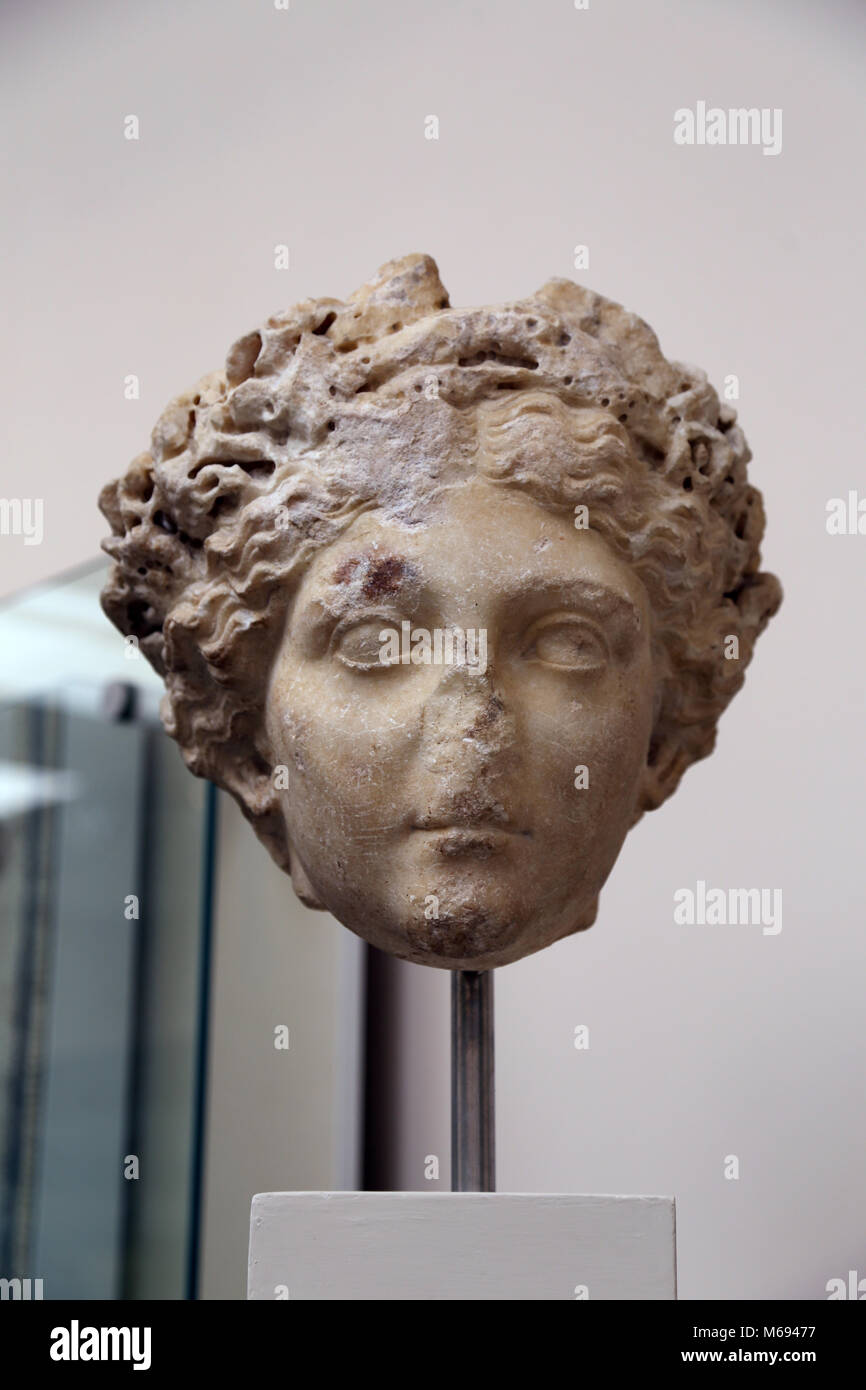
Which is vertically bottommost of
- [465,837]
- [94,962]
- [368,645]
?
[94,962]

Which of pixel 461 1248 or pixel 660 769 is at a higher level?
pixel 660 769

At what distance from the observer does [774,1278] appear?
342 cm

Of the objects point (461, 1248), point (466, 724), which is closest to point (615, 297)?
point (466, 724)

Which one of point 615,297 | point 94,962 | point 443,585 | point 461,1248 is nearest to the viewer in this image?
point 461,1248

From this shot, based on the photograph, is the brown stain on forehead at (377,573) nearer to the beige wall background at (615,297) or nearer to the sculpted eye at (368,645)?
the sculpted eye at (368,645)

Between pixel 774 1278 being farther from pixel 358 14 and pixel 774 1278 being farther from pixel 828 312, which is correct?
pixel 358 14

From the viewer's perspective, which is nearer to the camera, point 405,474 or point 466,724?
point 466,724

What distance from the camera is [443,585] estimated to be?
2.37m

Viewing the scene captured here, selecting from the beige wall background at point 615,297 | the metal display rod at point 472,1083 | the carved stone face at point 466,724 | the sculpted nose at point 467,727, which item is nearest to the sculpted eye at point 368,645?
the carved stone face at point 466,724

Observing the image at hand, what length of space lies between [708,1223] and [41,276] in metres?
2.58

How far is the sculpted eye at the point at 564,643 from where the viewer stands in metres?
2.43

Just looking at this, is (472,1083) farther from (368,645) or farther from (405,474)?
(405,474)

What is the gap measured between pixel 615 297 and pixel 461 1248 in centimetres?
223
